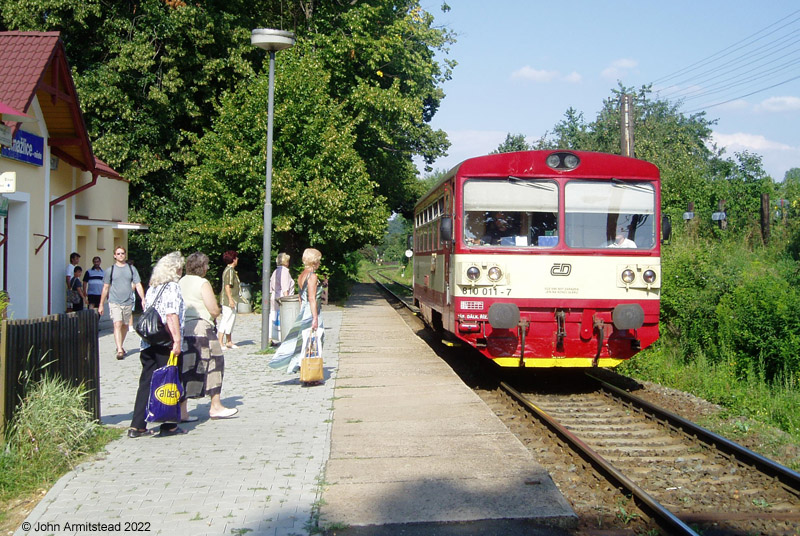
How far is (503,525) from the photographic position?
4836mm

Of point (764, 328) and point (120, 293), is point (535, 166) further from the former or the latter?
point (120, 293)

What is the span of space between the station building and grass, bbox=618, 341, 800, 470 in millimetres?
10792

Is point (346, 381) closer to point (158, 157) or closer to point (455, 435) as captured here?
point (455, 435)

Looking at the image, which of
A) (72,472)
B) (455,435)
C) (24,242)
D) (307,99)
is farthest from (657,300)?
(307,99)

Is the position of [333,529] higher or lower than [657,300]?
lower

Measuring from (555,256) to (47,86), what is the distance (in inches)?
390

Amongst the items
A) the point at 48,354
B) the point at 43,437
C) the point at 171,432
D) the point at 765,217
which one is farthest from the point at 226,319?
the point at 765,217

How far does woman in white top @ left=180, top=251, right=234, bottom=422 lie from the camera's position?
7539 mm

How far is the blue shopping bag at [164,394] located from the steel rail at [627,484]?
370cm

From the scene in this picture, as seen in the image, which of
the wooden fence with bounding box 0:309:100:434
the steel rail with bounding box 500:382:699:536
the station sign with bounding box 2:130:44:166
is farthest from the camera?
the station sign with bounding box 2:130:44:166

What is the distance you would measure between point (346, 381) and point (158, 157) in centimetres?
1713

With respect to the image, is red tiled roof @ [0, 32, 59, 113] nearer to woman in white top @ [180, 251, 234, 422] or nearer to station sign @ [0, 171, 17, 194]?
station sign @ [0, 171, 17, 194]

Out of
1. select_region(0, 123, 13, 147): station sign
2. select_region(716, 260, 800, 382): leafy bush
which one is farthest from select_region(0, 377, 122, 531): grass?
select_region(716, 260, 800, 382): leafy bush

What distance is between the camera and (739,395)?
9703 millimetres
